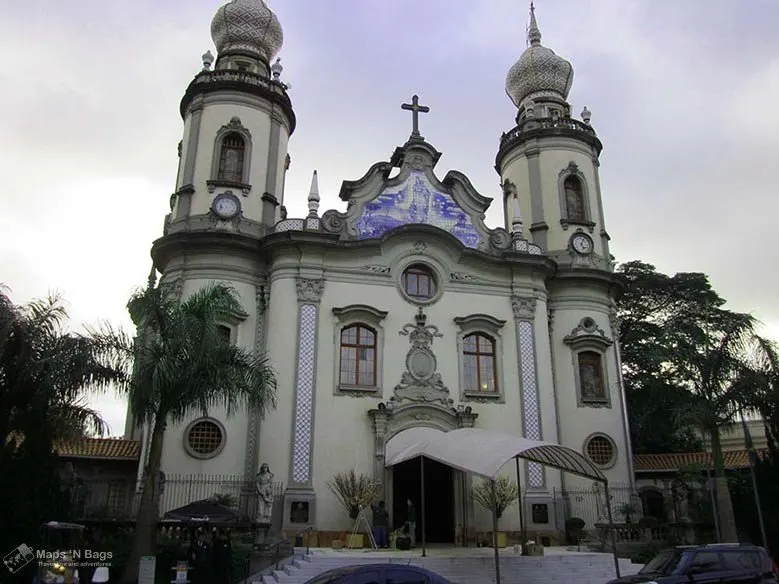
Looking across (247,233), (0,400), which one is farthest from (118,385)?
(247,233)

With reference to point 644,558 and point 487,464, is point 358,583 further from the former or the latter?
point 644,558

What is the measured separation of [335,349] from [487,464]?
7992mm

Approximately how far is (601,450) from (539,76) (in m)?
15.9

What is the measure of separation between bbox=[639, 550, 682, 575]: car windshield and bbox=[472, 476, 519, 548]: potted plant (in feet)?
26.1

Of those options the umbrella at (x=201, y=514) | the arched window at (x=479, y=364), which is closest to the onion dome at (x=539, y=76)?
the arched window at (x=479, y=364)

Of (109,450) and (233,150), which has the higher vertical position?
(233,150)

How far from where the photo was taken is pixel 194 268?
75.0 feet

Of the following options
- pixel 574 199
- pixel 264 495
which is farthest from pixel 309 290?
pixel 574 199

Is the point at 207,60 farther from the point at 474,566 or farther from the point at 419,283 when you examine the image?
the point at 474,566

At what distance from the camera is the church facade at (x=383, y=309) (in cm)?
2138

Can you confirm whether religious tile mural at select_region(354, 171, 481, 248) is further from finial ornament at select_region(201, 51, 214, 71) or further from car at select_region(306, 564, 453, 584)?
car at select_region(306, 564, 453, 584)

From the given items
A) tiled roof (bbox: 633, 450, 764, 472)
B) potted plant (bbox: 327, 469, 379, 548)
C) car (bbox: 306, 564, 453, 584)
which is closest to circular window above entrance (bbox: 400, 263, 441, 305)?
potted plant (bbox: 327, 469, 379, 548)

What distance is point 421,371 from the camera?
22859 mm

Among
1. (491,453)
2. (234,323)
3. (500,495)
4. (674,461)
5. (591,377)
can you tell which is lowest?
(500,495)
